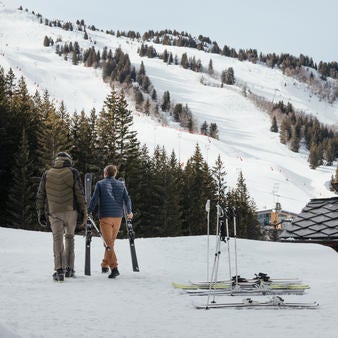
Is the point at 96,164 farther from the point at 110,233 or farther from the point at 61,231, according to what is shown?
the point at 61,231

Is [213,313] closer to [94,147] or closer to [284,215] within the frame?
[94,147]

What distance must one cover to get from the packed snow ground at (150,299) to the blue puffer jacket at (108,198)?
1.24 m

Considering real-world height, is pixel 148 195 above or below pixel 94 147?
below

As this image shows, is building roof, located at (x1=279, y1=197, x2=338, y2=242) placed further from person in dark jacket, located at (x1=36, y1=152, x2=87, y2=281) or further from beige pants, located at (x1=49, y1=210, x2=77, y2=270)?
beige pants, located at (x1=49, y1=210, x2=77, y2=270)

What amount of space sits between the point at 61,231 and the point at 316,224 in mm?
6495

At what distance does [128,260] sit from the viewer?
13086mm

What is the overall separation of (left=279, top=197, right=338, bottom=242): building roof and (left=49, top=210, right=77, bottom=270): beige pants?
5884mm

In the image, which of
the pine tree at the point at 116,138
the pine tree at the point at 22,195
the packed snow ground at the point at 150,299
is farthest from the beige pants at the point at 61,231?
the pine tree at the point at 116,138

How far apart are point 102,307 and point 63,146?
46172 mm

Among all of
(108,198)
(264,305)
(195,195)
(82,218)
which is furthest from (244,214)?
(264,305)

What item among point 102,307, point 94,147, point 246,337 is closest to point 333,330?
point 246,337

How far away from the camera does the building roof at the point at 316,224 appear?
1261cm

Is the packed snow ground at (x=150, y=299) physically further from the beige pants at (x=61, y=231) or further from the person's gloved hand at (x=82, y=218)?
the person's gloved hand at (x=82, y=218)

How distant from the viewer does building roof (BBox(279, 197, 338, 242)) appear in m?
12.6
